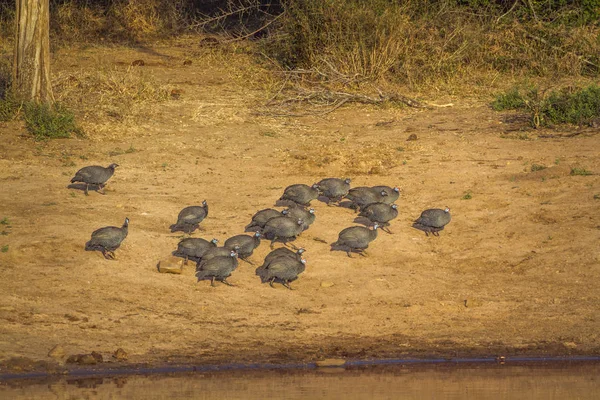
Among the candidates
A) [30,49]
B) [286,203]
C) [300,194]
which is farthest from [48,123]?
[300,194]

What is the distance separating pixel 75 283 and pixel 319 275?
2448 mm

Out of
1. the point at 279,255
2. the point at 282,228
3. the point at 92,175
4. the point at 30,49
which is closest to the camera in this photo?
the point at 279,255

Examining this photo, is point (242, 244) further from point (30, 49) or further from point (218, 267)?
point (30, 49)

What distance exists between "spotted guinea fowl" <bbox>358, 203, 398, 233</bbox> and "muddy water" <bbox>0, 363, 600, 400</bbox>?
3265 millimetres

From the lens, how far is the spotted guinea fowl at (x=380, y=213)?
1063 centimetres

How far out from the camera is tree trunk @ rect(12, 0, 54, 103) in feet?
45.9

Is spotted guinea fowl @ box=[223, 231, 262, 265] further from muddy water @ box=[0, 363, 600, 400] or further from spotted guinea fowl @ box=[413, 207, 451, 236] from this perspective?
muddy water @ box=[0, 363, 600, 400]

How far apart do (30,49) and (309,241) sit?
606cm

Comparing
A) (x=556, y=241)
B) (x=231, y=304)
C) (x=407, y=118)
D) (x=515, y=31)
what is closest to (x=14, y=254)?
(x=231, y=304)

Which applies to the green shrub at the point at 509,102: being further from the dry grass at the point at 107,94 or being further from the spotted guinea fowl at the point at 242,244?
the spotted guinea fowl at the point at 242,244

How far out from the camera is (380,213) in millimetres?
10641

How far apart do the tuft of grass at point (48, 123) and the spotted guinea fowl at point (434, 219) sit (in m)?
5.86

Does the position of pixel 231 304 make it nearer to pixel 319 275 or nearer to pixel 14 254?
pixel 319 275

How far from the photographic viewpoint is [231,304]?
8.78m
